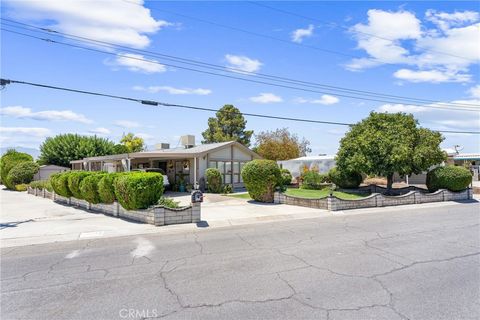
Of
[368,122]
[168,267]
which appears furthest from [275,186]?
[168,267]

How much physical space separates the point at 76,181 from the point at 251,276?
1224cm

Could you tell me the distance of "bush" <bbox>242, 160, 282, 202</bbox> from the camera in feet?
55.6

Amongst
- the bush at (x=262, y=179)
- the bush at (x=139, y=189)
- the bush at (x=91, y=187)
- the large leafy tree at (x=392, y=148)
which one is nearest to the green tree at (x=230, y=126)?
the large leafy tree at (x=392, y=148)

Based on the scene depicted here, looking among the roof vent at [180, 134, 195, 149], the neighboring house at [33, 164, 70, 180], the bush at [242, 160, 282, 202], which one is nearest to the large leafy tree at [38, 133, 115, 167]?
the neighboring house at [33, 164, 70, 180]

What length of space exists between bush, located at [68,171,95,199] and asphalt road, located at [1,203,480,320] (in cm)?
685

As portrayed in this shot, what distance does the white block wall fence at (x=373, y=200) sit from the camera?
1492cm

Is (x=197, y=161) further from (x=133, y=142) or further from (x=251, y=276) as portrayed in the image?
(x=133, y=142)

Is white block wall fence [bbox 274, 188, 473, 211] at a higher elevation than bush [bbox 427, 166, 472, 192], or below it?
below

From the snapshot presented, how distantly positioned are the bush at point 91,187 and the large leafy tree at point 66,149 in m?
27.0

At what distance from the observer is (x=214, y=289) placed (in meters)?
5.37

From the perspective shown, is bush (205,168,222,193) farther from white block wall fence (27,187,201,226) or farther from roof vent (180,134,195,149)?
white block wall fence (27,187,201,226)

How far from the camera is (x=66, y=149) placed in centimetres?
3919

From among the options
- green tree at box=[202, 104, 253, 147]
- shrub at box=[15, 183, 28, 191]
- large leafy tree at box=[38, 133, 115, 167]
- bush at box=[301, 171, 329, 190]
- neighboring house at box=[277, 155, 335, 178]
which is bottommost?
shrub at box=[15, 183, 28, 191]

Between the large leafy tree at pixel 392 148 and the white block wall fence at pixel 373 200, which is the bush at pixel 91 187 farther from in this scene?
the large leafy tree at pixel 392 148
